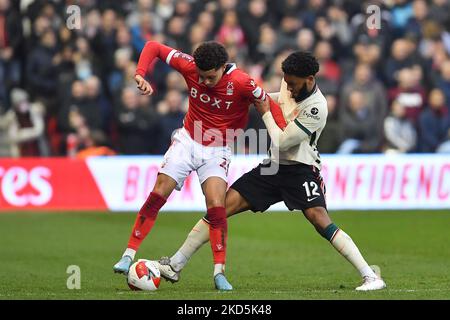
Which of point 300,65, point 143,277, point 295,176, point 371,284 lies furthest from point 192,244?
point 300,65

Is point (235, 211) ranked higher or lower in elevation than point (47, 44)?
lower

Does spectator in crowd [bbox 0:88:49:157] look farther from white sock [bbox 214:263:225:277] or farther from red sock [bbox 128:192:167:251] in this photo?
white sock [bbox 214:263:225:277]

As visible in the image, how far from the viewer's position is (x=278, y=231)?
17672 millimetres

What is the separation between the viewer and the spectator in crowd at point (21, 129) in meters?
21.2

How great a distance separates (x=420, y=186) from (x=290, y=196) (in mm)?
9128

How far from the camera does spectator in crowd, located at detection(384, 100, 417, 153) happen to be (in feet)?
70.8

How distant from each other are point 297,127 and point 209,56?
1.08 meters

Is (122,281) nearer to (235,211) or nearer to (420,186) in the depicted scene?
(235,211)

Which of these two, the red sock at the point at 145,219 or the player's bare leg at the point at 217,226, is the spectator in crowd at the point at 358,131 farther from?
the red sock at the point at 145,219

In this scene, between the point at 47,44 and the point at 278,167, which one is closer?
the point at 278,167

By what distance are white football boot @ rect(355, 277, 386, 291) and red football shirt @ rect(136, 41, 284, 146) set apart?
1.98m

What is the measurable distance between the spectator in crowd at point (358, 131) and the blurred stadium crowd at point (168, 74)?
0.06 feet

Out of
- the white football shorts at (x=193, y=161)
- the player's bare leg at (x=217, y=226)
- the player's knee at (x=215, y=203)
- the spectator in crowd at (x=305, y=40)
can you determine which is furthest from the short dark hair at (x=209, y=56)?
the spectator in crowd at (x=305, y=40)

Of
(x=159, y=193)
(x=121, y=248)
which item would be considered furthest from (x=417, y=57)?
(x=159, y=193)
